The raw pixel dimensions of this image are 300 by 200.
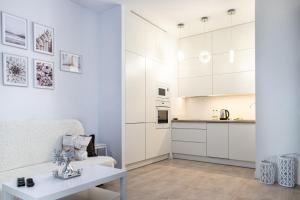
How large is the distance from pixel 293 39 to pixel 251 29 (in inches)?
50.7

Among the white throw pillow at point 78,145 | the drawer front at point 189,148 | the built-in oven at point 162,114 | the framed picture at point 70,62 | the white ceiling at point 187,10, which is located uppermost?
the white ceiling at point 187,10

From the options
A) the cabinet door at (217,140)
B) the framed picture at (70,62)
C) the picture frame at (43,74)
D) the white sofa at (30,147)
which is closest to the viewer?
the white sofa at (30,147)

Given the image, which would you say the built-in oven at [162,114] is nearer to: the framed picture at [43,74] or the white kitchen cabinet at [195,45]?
the white kitchen cabinet at [195,45]

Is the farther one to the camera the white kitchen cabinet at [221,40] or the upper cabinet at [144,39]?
the white kitchen cabinet at [221,40]

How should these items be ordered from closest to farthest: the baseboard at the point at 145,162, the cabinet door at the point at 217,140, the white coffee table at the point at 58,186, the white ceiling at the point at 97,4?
the white coffee table at the point at 58,186
the white ceiling at the point at 97,4
the baseboard at the point at 145,162
the cabinet door at the point at 217,140

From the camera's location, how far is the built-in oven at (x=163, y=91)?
4.47 meters

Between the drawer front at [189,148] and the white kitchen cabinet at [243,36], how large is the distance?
77.8 inches

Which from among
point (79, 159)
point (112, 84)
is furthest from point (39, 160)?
point (112, 84)

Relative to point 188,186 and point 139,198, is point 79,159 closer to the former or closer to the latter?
point 139,198

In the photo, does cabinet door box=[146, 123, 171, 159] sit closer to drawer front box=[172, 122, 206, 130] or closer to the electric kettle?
drawer front box=[172, 122, 206, 130]

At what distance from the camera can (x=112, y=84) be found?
3.63m

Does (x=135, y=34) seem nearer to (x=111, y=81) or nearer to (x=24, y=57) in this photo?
(x=111, y=81)

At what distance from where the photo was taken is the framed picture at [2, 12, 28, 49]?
2648 mm

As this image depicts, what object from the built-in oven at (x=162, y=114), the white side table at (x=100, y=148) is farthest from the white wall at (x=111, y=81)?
the built-in oven at (x=162, y=114)
